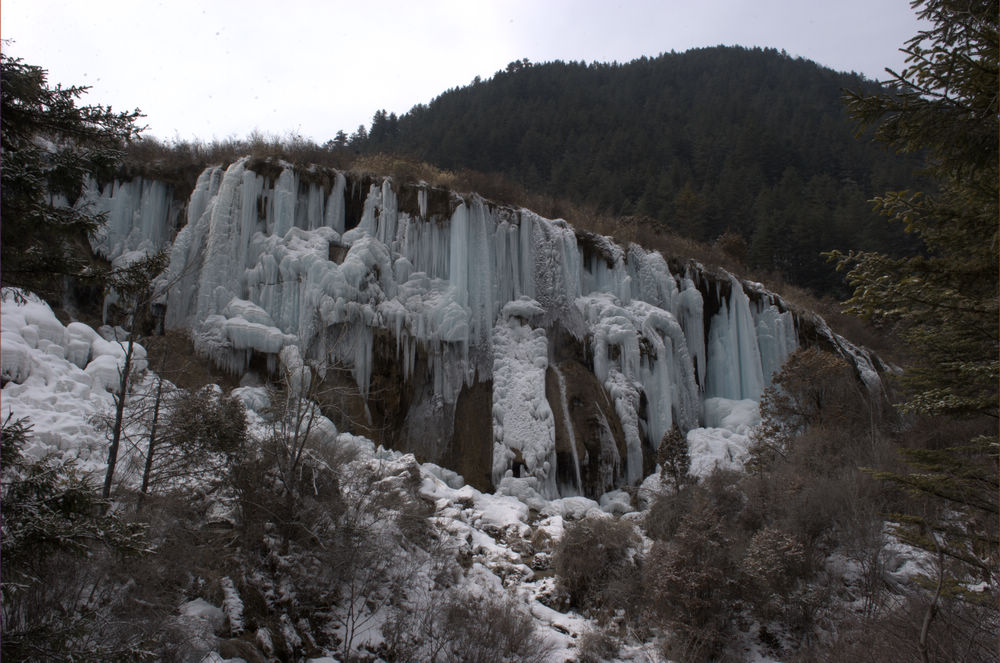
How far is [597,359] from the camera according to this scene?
19422 mm

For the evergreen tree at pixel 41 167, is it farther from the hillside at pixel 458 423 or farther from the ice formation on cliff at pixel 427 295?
the ice formation on cliff at pixel 427 295

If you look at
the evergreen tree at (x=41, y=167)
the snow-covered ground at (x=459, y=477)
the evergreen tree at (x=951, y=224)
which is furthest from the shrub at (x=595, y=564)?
the evergreen tree at (x=41, y=167)

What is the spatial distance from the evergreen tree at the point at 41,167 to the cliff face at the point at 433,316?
9.86 metres

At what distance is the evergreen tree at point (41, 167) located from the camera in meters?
4.96

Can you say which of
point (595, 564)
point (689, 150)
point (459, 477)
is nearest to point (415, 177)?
point (459, 477)

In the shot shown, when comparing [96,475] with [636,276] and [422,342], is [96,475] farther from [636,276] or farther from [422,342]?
[636,276]

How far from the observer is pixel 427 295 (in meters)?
18.8

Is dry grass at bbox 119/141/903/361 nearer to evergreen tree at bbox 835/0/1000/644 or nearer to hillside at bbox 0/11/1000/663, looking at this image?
hillside at bbox 0/11/1000/663

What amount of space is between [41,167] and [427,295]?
45.1ft

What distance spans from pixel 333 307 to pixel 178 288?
4.97 m

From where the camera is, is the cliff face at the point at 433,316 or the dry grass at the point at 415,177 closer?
the cliff face at the point at 433,316

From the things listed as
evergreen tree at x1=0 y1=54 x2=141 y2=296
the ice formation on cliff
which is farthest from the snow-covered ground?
evergreen tree at x1=0 y1=54 x2=141 y2=296

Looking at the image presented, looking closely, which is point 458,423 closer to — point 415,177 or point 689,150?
point 415,177

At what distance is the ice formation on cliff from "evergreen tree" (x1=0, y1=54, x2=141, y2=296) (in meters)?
10.2
